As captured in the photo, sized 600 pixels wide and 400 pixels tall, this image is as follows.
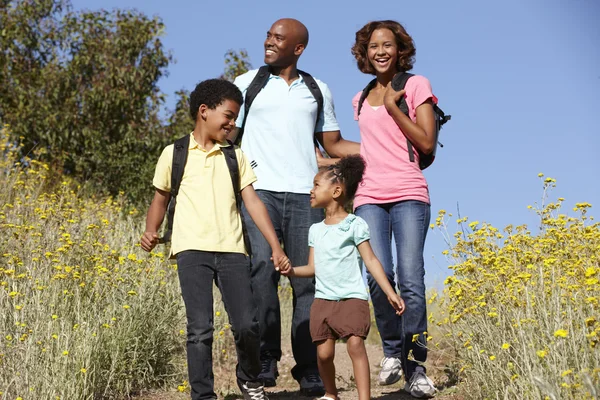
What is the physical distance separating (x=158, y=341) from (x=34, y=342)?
1425 millimetres

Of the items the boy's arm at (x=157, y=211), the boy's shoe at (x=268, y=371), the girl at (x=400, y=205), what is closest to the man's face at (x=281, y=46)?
the girl at (x=400, y=205)

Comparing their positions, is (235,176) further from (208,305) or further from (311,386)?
(311,386)

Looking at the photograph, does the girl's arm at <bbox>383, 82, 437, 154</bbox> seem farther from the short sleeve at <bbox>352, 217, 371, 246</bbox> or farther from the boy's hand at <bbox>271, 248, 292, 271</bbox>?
the boy's hand at <bbox>271, 248, 292, 271</bbox>

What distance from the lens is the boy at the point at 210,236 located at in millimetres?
5246

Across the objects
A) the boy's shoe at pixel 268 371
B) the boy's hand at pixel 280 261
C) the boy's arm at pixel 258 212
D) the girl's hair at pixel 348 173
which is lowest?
the boy's shoe at pixel 268 371

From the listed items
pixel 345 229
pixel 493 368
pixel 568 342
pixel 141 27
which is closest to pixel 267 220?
pixel 345 229

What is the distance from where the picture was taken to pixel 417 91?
20.2ft

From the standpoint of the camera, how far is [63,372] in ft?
18.0

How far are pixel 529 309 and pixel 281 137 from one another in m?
2.36

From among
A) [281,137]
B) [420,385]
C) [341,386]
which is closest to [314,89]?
[281,137]

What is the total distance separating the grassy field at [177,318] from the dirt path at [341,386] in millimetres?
148

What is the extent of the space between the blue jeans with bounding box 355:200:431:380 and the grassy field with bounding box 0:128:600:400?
0.79 ft

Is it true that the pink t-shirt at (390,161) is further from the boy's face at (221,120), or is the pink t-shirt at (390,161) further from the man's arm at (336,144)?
the boy's face at (221,120)

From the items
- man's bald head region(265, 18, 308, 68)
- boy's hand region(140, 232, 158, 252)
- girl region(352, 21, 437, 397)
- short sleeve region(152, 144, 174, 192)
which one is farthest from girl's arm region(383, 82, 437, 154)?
boy's hand region(140, 232, 158, 252)
